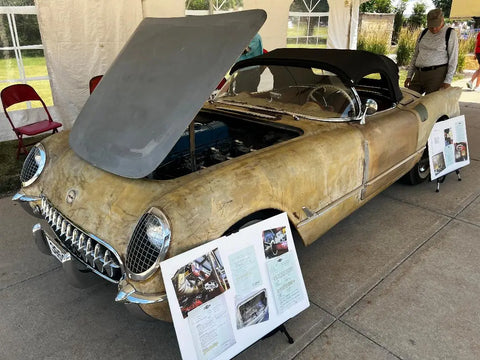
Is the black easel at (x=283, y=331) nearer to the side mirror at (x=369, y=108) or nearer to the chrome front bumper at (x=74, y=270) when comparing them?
the chrome front bumper at (x=74, y=270)

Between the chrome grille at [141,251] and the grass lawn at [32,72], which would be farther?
the grass lawn at [32,72]

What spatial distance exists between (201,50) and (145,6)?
4438mm

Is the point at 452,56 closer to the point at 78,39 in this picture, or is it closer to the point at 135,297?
the point at 135,297

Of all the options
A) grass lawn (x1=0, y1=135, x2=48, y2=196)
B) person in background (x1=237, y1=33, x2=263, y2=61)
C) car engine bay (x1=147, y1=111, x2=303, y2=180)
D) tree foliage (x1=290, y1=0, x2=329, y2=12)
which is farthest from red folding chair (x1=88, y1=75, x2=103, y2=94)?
tree foliage (x1=290, y1=0, x2=329, y2=12)

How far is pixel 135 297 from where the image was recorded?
1715mm

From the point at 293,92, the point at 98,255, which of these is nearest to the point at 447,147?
the point at 293,92

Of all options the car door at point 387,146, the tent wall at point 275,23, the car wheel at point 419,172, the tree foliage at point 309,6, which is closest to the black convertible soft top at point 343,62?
the car door at point 387,146

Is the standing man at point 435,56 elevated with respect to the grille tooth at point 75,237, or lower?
elevated

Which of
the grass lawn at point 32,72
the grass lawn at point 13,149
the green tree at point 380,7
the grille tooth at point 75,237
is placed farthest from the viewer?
the green tree at point 380,7

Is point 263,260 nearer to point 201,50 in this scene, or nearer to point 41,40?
point 201,50

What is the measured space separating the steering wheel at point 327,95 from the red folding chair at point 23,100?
138 inches

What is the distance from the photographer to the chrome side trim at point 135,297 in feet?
5.60

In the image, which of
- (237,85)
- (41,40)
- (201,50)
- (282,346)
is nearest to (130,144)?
(201,50)

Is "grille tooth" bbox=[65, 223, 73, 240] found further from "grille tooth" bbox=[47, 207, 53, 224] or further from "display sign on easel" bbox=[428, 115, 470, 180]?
"display sign on easel" bbox=[428, 115, 470, 180]
